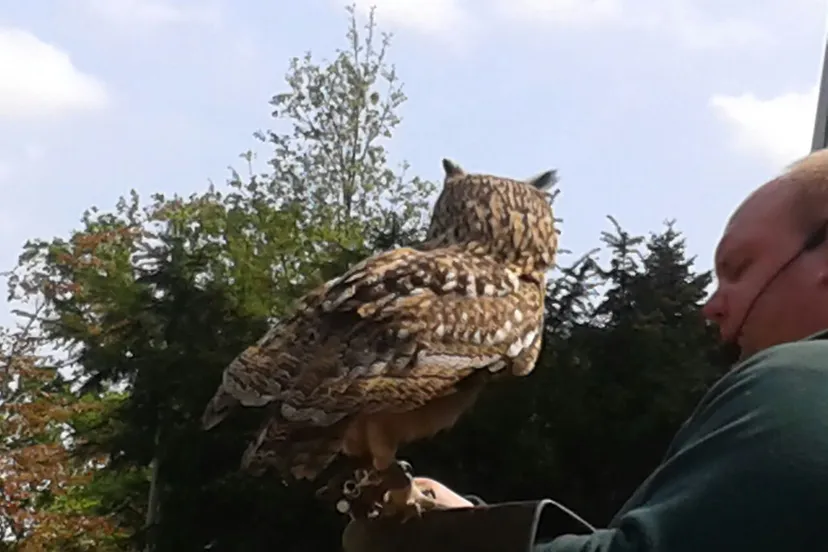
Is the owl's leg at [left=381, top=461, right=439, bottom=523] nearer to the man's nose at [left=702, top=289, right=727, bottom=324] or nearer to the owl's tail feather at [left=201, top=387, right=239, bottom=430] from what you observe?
the owl's tail feather at [left=201, top=387, right=239, bottom=430]

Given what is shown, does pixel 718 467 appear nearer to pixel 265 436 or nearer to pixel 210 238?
pixel 265 436

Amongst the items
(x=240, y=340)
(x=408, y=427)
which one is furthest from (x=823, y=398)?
(x=240, y=340)

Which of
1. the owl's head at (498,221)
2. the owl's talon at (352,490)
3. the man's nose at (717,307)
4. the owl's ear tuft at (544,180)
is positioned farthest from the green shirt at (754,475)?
the owl's ear tuft at (544,180)

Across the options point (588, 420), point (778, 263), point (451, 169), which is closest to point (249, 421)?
point (588, 420)

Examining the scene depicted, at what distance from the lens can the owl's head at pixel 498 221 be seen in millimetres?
3000

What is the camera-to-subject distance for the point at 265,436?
7.87ft

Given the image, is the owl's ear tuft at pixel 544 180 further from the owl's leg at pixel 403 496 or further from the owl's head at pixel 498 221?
the owl's leg at pixel 403 496

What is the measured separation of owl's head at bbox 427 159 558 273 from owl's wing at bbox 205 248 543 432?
27 cm

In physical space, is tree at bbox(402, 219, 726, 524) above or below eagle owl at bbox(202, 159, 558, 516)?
above

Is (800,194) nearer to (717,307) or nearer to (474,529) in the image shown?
(717,307)

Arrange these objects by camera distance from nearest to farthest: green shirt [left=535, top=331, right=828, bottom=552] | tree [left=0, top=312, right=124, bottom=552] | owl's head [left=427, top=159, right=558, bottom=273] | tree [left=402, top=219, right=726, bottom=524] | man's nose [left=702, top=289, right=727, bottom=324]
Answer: green shirt [left=535, top=331, right=828, bottom=552], man's nose [left=702, top=289, right=727, bottom=324], owl's head [left=427, top=159, right=558, bottom=273], tree [left=402, top=219, right=726, bottom=524], tree [left=0, top=312, right=124, bottom=552]

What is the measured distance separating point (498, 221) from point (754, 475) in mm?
1885

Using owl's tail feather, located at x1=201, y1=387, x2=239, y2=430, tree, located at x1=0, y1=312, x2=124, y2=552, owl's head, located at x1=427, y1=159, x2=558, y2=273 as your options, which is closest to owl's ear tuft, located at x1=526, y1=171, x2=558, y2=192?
owl's head, located at x1=427, y1=159, x2=558, y2=273

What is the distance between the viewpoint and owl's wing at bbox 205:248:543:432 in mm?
2312
